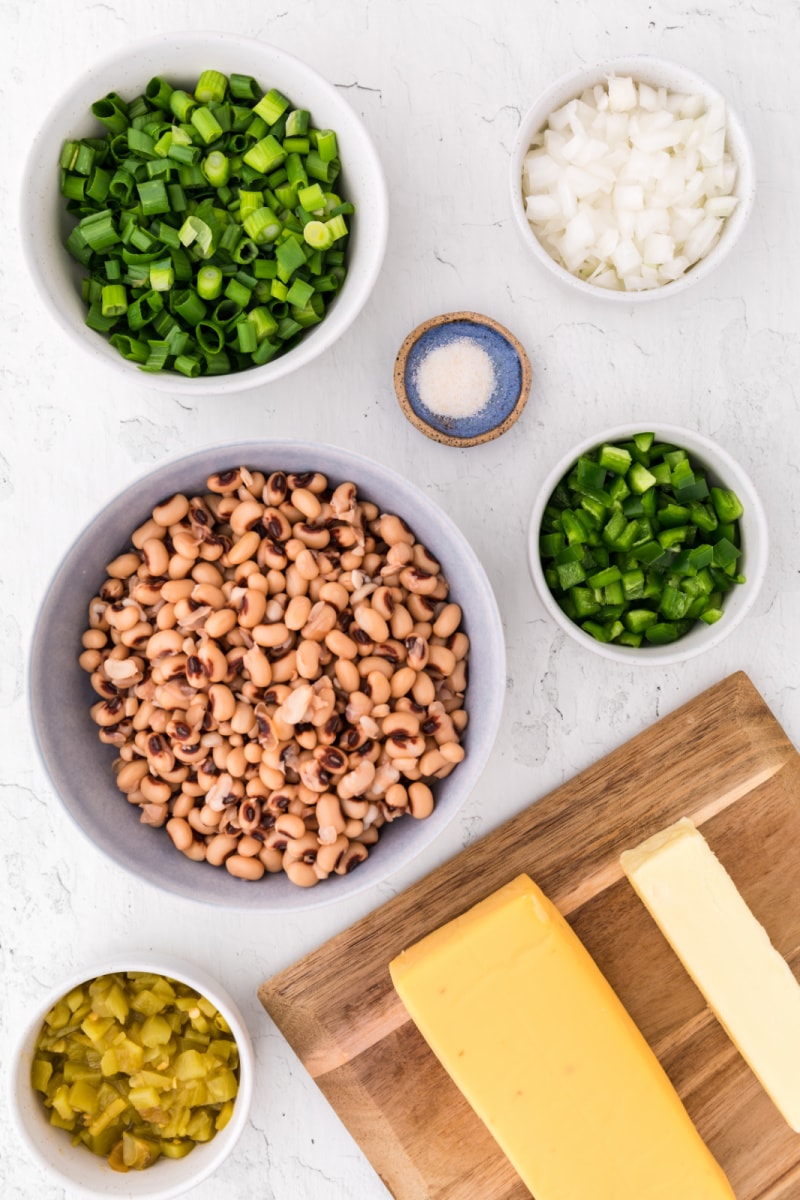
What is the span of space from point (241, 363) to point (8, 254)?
0.49 meters

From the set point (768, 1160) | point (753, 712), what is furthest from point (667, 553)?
point (768, 1160)

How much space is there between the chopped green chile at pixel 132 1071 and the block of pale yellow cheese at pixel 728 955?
2.49ft

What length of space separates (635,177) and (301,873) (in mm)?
1276

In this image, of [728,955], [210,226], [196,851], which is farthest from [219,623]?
[728,955]

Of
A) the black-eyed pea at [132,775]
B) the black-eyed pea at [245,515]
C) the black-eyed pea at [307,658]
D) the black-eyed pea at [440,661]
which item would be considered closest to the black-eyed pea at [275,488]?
the black-eyed pea at [245,515]

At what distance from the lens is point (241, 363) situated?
1585 mm

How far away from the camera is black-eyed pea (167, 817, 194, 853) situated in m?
1.49

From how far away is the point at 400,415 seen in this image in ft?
5.68

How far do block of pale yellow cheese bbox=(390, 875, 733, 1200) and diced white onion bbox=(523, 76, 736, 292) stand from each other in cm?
106

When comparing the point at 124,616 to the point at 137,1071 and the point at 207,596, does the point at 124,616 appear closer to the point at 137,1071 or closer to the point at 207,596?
the point at 207,596

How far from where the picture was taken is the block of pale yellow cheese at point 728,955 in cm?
156

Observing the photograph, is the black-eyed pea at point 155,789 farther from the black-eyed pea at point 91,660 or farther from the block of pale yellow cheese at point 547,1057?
the block of pale yellow cheese at point 547,1057

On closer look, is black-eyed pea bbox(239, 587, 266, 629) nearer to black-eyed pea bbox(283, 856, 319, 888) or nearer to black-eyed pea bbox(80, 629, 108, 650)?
black-eyed pea bbox(80, 629, 108, 650)

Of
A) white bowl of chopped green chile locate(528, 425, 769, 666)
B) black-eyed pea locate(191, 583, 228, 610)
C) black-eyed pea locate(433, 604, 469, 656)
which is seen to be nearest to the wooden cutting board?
white bowl of chopped green chile locate(528, 425, 769, 666)
